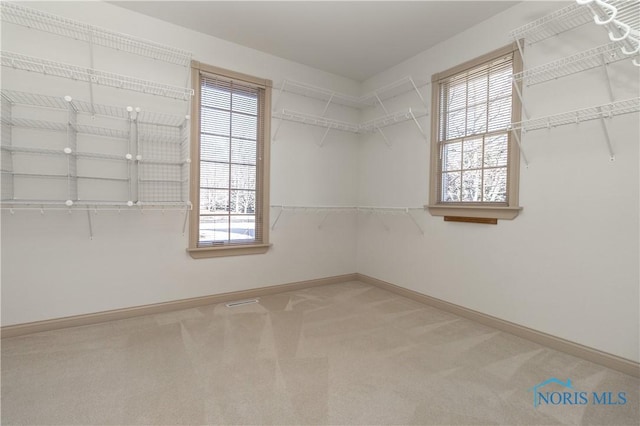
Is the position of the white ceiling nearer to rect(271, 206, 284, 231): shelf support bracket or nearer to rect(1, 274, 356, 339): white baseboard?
rect(271, 206, 284, 231): shelf support bracket

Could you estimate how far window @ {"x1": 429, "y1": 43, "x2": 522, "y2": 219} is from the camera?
2566mm

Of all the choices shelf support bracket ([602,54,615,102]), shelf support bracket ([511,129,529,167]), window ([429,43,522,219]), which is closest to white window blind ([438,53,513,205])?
window ([429,43,522,219])

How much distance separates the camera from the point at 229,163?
128 inches

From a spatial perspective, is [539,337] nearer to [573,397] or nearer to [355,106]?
[573,397]

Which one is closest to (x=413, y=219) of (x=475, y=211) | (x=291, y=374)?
(x=475, y=211)

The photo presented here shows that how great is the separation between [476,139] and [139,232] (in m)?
3.15

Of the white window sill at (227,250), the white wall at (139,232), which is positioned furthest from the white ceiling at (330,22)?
the white window sill at (227,250)

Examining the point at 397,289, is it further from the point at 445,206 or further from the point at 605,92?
the point at 605,92

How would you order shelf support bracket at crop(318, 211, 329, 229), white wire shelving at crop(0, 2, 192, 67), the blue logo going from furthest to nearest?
shelf support bracket at crop(318, 211, 329, 229) → white wire shelving at crop(0, 2, 192, 67) → the blue logo

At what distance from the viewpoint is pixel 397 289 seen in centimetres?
355

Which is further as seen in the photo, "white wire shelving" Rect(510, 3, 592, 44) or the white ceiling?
the white ceiling

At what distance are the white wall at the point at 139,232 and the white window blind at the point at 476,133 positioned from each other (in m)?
1.38

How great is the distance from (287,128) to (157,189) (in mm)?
1527

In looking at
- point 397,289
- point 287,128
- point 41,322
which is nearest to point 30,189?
point 41,322
